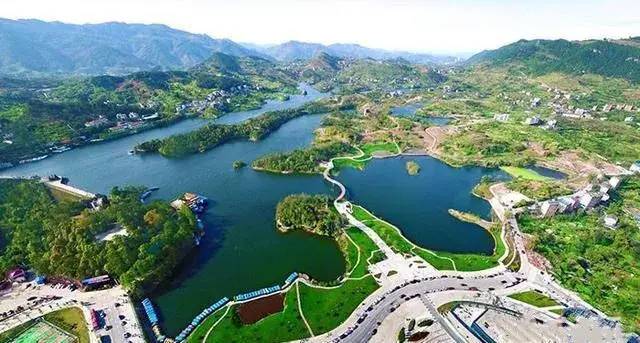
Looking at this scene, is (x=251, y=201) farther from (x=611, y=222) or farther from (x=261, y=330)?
(x=611, y=222)

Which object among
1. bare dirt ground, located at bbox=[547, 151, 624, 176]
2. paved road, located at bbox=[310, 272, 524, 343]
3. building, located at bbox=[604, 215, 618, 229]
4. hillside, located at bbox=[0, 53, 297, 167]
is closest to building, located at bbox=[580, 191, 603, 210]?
building, located at bbox=[604, 215, 618, 229]

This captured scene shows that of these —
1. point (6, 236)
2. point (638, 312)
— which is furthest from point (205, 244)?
point (638, 312)

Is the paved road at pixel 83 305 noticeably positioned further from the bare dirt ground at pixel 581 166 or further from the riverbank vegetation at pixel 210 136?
the bare dirt ground at pixel 581 166

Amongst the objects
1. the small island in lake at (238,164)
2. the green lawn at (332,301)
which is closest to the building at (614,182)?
the green lawn at (332,301)

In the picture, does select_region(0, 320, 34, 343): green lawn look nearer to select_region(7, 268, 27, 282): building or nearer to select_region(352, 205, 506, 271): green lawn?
select_region(7, 268, 27, 282): building

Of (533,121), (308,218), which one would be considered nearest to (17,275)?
(308,218)

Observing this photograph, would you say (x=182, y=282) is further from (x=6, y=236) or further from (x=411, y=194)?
(x=411, y=194)
